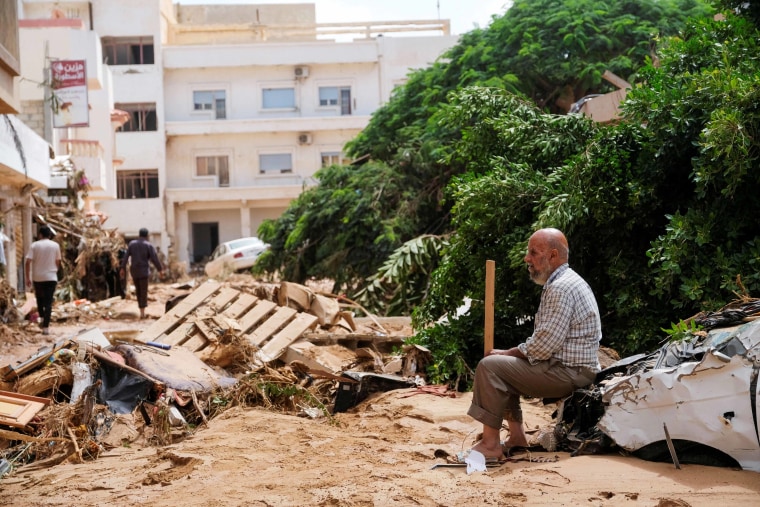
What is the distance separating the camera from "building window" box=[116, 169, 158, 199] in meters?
41.0

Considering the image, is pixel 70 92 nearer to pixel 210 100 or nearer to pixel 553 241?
pixel 210 100

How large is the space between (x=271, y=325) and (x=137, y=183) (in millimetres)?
32169

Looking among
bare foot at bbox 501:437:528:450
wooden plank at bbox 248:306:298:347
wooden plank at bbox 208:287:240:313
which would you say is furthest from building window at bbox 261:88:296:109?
bare foot at bbox 501:437:528:450

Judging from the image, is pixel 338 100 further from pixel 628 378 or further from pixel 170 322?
pixel 628 378

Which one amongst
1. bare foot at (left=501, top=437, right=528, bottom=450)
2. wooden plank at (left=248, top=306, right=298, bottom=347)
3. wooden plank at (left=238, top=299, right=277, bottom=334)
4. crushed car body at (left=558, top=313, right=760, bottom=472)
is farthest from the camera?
wooden plank at (left=238, top=299, right=277, bottom=334)

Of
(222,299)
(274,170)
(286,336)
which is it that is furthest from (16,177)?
(274,170)

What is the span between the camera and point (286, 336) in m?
10.6

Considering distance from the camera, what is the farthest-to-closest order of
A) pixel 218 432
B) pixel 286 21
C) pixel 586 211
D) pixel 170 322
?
pixel 286 21 → pixel 170 322 → pixel 586 211 → pixel 218 432

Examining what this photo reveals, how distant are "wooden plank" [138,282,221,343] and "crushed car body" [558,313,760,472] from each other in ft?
20.1

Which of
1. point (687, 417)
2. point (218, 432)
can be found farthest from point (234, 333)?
point (687, 417)

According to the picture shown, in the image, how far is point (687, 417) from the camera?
16.8 ft

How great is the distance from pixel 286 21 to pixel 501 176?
40475mm

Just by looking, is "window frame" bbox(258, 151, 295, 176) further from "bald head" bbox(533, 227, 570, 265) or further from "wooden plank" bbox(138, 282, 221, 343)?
"bald head" bbox(533, 227, 570, 265)

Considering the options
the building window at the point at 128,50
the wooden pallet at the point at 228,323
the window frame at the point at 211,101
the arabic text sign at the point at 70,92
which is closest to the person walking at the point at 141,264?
the wooden pallet at the point at 228,323
